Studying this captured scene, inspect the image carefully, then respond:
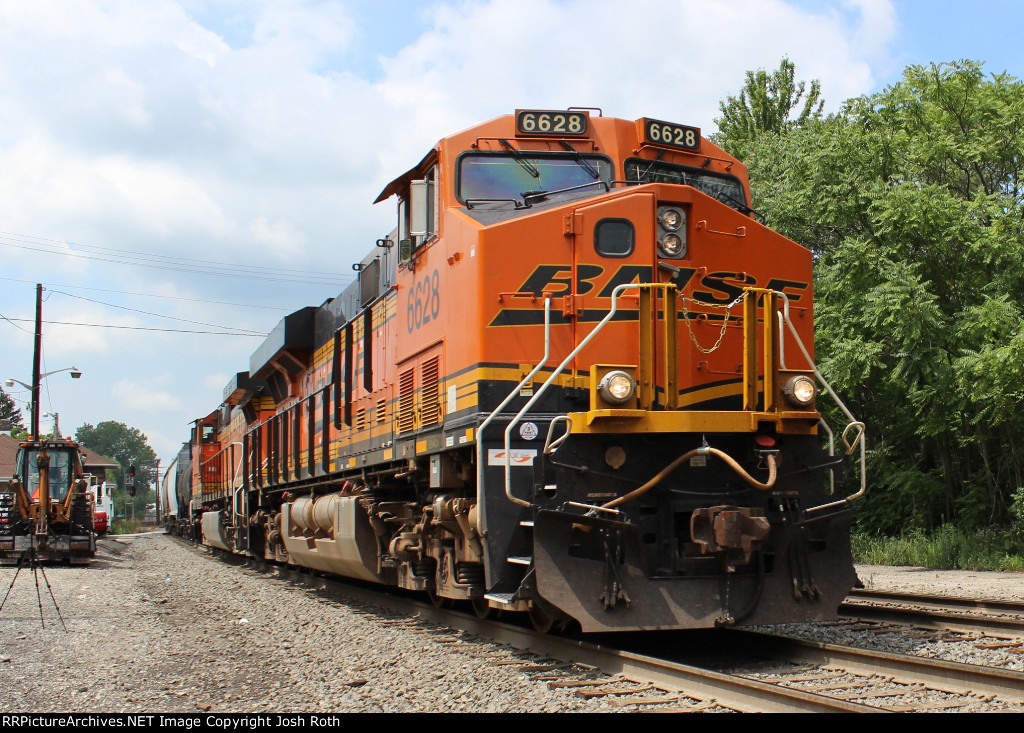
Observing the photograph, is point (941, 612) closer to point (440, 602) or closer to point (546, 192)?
point (440, 602)

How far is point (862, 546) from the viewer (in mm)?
16875

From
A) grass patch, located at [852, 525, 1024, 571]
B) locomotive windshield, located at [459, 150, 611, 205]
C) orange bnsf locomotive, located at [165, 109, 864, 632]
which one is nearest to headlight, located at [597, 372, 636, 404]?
orange bnsf locomotive, located at [165, 109, 864, 632]

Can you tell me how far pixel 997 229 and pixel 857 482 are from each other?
516cm

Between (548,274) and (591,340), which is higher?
(548,274)

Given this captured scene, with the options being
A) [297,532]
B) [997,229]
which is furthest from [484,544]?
[997,229]

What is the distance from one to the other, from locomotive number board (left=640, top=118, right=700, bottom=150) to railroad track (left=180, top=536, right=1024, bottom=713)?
150 inches

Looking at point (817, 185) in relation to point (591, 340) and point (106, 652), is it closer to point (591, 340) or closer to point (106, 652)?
point (591, 340)

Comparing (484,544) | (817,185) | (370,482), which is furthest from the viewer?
(817,185)

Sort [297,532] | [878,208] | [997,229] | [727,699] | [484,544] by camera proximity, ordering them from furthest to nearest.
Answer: [878,208], [997,229], [297,532], [484,544], [727,699]

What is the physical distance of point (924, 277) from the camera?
15.7 metres

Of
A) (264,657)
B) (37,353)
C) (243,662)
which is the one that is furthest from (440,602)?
(37,353)

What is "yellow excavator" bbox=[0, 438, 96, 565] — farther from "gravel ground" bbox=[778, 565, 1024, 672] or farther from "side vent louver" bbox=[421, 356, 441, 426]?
"gravel ground" bbox=[778, 565, 1024, 672]

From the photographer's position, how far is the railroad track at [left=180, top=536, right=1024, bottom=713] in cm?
505

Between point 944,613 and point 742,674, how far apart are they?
325 centimetres
